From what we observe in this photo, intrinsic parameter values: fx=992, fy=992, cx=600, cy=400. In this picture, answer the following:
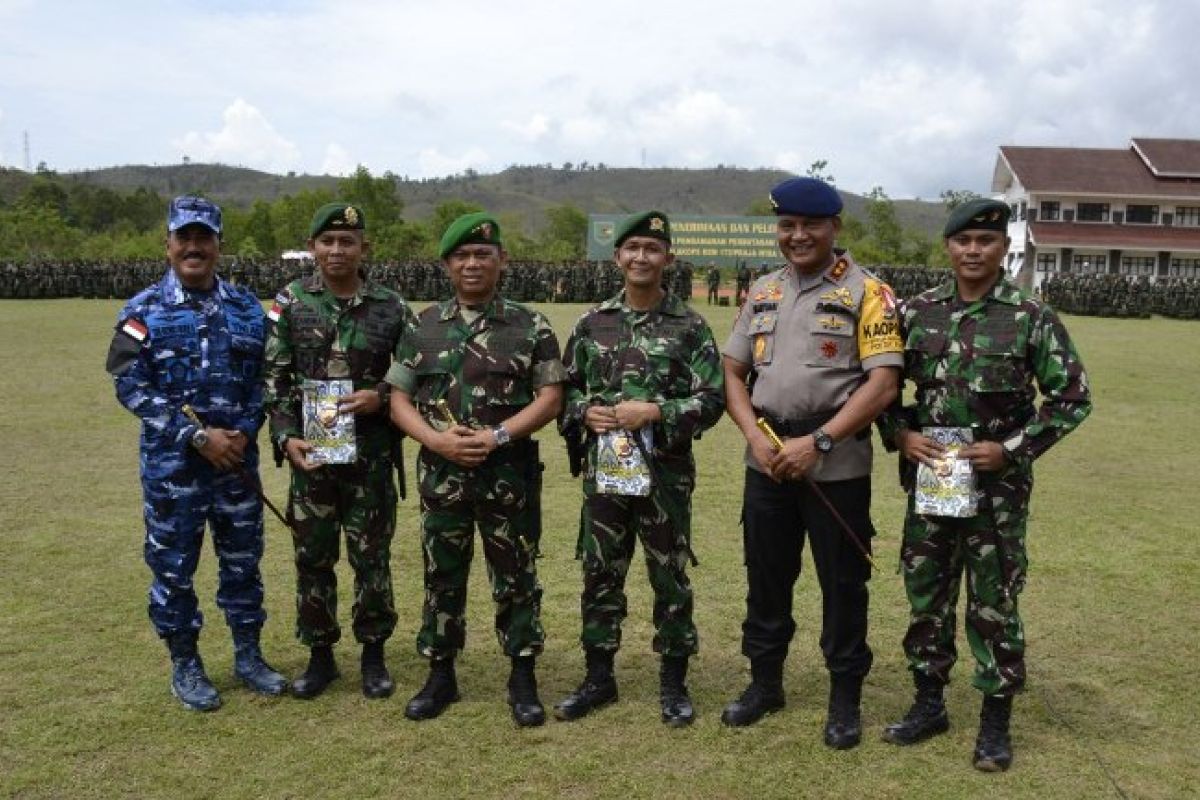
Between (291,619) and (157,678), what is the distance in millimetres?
825

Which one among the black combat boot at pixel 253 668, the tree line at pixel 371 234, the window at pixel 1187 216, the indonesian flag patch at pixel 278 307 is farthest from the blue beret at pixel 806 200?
the window at pixel 1187 216

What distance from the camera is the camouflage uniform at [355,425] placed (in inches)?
152

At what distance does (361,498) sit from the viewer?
392 centimetres

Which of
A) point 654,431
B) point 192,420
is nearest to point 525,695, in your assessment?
point 654,431

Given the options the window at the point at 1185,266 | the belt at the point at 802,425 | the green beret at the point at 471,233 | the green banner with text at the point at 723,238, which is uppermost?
the green banner with text at the point at 723,238

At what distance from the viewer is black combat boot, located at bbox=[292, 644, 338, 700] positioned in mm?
3990

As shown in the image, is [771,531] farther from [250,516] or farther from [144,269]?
[144,269]

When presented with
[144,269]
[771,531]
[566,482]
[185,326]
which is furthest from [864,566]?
[144,269]

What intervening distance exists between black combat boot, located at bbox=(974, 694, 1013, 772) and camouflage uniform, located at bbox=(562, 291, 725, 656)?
106cm

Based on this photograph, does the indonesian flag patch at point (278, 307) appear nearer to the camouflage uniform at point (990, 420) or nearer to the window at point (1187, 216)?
the camouflage uniform at point (990, 420)

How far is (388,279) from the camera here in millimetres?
32656

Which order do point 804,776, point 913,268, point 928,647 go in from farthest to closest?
point 913,268 < point 928,647 < point 804,776

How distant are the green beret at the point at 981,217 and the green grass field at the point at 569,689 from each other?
1.86 meters

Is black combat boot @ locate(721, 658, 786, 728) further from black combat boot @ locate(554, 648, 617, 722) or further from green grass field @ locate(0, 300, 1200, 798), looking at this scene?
black combat boot @ locate(554, 648, 617, 722)
